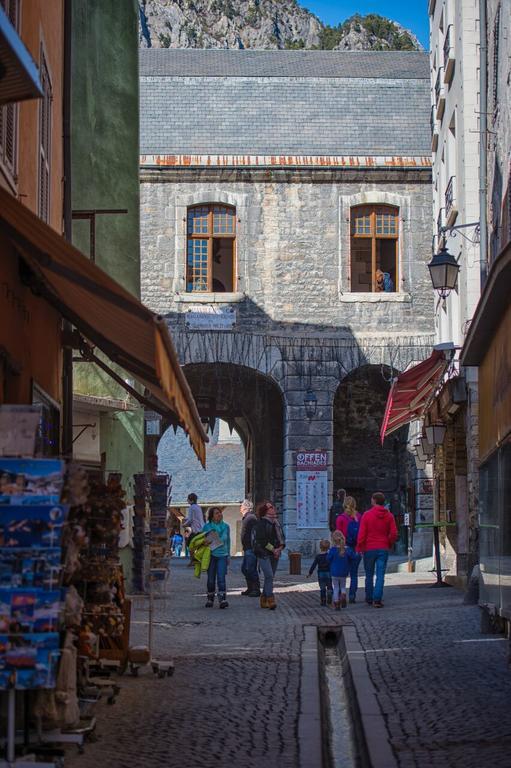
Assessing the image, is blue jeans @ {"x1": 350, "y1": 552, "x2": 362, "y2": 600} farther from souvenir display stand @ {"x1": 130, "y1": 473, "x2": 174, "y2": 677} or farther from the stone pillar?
the stone pillar

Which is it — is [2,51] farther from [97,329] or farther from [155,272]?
[155,272]

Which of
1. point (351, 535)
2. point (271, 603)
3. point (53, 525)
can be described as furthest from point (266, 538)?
point (53, 525)

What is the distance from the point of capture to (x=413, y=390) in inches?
832

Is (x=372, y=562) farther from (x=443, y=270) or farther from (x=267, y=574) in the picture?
(x=443, y=270)

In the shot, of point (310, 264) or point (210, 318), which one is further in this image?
point (310, 264)

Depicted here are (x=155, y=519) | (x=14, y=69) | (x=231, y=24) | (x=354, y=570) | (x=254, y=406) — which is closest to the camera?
(x=14, y=69)

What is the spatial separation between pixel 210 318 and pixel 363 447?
225 inches

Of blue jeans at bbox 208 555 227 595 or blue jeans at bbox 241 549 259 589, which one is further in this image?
blue jeans at bbox 241 549 259 589

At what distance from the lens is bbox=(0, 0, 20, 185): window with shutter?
835 cm

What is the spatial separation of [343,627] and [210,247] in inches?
600

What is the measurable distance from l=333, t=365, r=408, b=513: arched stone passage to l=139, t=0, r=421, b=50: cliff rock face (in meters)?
65.2

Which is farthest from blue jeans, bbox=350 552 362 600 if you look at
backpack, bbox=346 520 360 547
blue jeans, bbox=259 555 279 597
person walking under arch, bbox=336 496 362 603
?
blue jeans, bbox=259 555 279 597

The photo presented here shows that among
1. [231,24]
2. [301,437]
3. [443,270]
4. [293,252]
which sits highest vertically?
[231,24]

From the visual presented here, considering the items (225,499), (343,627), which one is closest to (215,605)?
(343,627)
